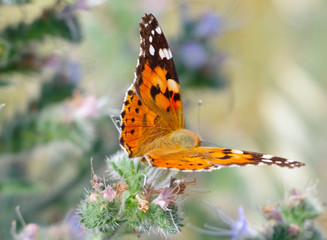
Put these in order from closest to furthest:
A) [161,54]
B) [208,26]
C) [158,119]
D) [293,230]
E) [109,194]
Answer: [109,194]
[293,230]
[161,54]
[158,119]
[208,26]

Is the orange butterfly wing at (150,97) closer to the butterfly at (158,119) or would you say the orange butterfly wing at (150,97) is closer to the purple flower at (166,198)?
the butterfly at (158,119)

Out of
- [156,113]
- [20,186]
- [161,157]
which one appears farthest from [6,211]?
[161,157]

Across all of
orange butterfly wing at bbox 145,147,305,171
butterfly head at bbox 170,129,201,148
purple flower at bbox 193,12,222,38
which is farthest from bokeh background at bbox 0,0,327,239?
butterfly head at bbox 170,129,201,148

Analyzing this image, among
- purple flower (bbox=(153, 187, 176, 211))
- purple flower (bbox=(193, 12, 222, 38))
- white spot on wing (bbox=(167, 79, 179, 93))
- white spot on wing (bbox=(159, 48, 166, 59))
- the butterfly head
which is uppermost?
white spot on wing (bbox=(159, 48, 166, 59))

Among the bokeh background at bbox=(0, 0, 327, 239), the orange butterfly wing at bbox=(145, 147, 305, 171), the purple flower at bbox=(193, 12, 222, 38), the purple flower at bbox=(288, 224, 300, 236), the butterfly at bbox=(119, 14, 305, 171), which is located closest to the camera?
the orange butterfly wing at bbox=(145, 147, 305, 171)

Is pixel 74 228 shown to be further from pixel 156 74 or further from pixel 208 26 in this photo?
pixel 208 26

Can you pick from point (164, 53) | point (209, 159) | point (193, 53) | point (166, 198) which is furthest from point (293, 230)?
point (193, 53)

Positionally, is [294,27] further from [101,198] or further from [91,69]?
[101,198]

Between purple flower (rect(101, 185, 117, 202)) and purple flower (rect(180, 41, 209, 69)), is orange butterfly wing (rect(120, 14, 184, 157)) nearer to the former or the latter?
purple flower (rect(101, 185, 117, 202))
